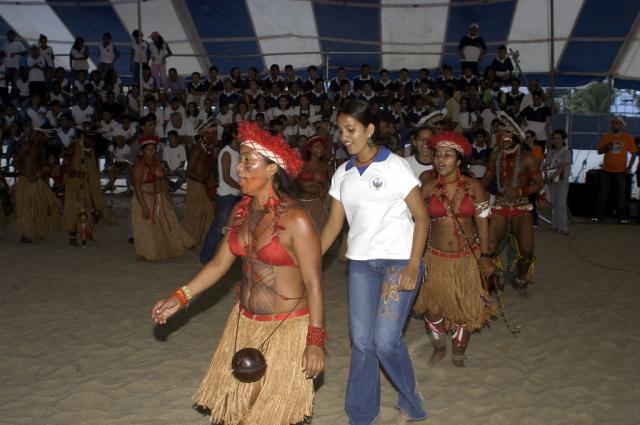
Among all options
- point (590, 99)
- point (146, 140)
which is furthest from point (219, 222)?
point (590, 99)

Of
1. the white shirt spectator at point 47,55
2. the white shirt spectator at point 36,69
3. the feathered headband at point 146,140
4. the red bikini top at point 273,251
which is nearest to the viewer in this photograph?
the red bikini top at point 273,251

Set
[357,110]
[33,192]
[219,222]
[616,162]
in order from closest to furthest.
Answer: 1. [357,110]
2. [219,222]
3. [33,192]
4. [616,162]

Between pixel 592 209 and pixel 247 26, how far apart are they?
28.2 ft

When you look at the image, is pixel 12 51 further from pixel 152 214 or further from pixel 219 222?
pixel 219 222

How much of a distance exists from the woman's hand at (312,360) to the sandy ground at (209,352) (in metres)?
1.28

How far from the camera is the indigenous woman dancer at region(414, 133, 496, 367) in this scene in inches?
191

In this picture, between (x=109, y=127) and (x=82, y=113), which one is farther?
(x=82, y=113)

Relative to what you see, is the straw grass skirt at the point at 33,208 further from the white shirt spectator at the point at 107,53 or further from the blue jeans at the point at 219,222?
the white shirt spectator at the point at 107,53

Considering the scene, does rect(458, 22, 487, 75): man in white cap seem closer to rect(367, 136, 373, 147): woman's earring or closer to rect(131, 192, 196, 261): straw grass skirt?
rect(131, 192, 196, 261): straw grass skirt

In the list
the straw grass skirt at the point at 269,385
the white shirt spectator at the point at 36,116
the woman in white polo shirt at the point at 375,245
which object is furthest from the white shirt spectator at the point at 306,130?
the straw grass skirt at the point at 269,385

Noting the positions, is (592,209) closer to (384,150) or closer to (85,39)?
(384,150)

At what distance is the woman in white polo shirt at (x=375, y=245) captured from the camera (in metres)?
3.59

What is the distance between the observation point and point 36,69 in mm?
15297

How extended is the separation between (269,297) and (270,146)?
2.27 feet
